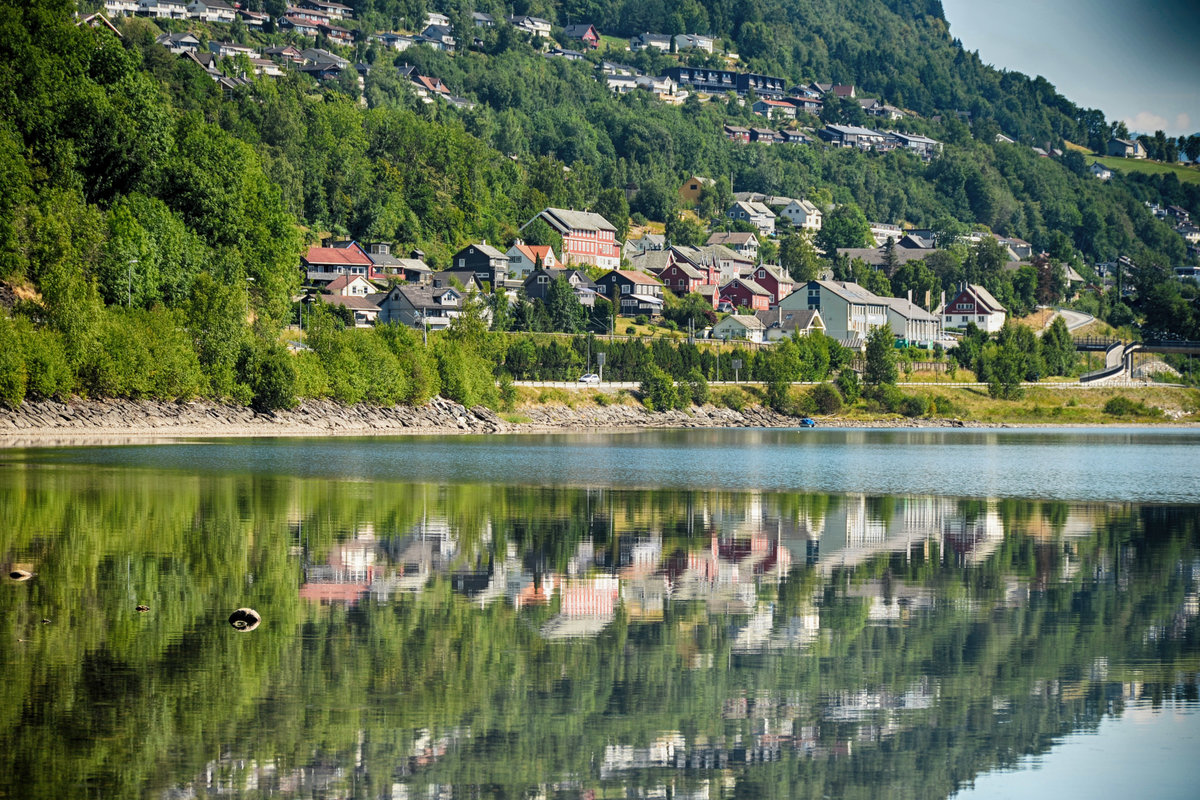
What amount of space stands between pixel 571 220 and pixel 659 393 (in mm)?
51947

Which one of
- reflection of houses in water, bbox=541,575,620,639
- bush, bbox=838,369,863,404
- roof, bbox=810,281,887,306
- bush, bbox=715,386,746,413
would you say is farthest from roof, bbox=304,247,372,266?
reflection of houses in water, bbox=541,575,620,639

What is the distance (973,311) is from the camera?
186 meters

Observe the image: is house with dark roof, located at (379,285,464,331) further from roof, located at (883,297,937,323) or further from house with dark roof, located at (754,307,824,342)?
roof, located at (883,297,937,323)

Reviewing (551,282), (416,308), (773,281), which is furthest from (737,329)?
(416,308)

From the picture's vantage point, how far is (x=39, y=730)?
14.7 meters

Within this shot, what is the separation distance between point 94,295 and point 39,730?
212 ft

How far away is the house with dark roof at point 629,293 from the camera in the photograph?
490 ft

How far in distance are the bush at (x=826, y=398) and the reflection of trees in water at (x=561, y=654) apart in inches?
3967

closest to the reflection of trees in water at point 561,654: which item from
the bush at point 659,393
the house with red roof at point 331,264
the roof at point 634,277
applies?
the bush at point 659,393

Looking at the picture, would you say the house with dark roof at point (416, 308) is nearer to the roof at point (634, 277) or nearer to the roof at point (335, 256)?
the roof at point (335, 256)

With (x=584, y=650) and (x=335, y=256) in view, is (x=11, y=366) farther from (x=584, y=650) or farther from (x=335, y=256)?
(x=335, y=256)

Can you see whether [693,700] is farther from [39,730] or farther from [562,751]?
[39,730]

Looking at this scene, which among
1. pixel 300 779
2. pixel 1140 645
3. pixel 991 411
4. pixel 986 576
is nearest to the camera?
pixel 300 779

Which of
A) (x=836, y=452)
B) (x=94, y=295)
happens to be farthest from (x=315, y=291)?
(x=836, y=452)
